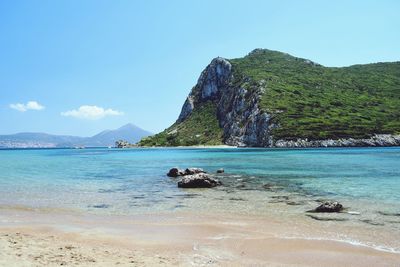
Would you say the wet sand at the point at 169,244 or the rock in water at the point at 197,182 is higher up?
the rock in water at the point at 197,182

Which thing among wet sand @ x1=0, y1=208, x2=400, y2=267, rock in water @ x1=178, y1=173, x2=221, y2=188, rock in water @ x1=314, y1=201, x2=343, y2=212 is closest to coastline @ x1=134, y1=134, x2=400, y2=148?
rock in water @ x1=178, y1=173, x2=221, y2=188

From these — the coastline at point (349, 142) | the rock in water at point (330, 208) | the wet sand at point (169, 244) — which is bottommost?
the wet sand at point (169, 244)

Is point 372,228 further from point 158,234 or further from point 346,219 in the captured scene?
point 158,234

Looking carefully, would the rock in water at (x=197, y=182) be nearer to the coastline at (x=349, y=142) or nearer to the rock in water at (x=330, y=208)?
the rock in water at (x=330, y=208)

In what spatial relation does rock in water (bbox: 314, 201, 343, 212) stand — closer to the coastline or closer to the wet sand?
the wet sand

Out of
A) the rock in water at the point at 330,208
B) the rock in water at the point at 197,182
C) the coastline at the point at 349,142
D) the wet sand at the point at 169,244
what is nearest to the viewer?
the wet sand at the point at 169,244

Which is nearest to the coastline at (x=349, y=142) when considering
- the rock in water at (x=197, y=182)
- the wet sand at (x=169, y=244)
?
the rock in water at (x=197, y=182)

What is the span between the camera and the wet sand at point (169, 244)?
14328 millimetres

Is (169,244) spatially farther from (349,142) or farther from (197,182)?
(349,142)

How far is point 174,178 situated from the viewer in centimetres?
4925

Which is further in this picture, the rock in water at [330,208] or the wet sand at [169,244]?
the rock in water at [330,208]

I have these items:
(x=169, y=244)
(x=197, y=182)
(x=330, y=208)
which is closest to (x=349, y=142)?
(x=197, y=182)

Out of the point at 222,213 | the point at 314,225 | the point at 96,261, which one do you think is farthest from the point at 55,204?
the point at 314,225

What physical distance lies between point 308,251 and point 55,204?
21.4 m
